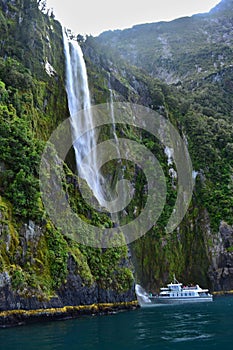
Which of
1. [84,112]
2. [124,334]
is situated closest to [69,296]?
[124,334]

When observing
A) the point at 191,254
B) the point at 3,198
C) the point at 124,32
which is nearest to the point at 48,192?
the point at 3,198

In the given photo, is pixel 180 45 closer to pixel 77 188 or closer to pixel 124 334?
pixel 77 188

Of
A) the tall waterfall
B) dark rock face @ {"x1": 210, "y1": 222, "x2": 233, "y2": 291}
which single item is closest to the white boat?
dark rock face @ {"x1": 210, "y1": 222, "x2": 233, "y2": 291}

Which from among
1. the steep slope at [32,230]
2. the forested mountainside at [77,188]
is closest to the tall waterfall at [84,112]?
the forested mountainside at [77,188]

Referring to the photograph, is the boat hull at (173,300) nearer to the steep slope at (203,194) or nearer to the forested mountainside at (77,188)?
the forested mountainside at (77,188)

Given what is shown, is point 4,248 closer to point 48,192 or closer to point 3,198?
point 3,198

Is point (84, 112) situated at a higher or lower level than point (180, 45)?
lower
